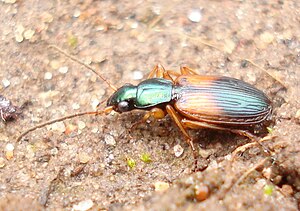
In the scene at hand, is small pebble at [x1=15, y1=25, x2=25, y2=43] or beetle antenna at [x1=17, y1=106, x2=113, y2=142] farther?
small pebble at [x1=15, y1=25, x2=25, y2=43]

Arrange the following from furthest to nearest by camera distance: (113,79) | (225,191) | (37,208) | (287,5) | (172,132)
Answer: (287,5) → (113,79) → (172,132) → (37,208) → (225,191)

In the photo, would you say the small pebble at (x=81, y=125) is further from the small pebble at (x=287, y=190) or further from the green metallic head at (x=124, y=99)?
the small pebble at (x=287, y=190)

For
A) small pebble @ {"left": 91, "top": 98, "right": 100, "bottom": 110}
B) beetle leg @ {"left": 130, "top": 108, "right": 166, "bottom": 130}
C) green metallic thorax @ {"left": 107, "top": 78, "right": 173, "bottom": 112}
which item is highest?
green metallic thorax @ {"left": 107, "top": 78, "right": 173, "bottom": 112}

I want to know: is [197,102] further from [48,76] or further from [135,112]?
[48,76]

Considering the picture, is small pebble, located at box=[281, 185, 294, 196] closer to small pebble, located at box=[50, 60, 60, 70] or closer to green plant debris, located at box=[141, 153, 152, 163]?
green plant debris, located at box=[141, 153, 152, 163]

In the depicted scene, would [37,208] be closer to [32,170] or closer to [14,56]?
[32,170]

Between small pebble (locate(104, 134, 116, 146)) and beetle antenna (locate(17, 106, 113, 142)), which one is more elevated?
beetle antenna (locate(17, 106, 113, 142))

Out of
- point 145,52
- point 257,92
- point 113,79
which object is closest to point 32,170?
point 113,79

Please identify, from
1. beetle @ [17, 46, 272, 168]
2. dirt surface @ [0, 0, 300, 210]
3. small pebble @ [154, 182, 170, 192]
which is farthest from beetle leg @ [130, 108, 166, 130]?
small pebble @ [154, 182, 170, 192]
